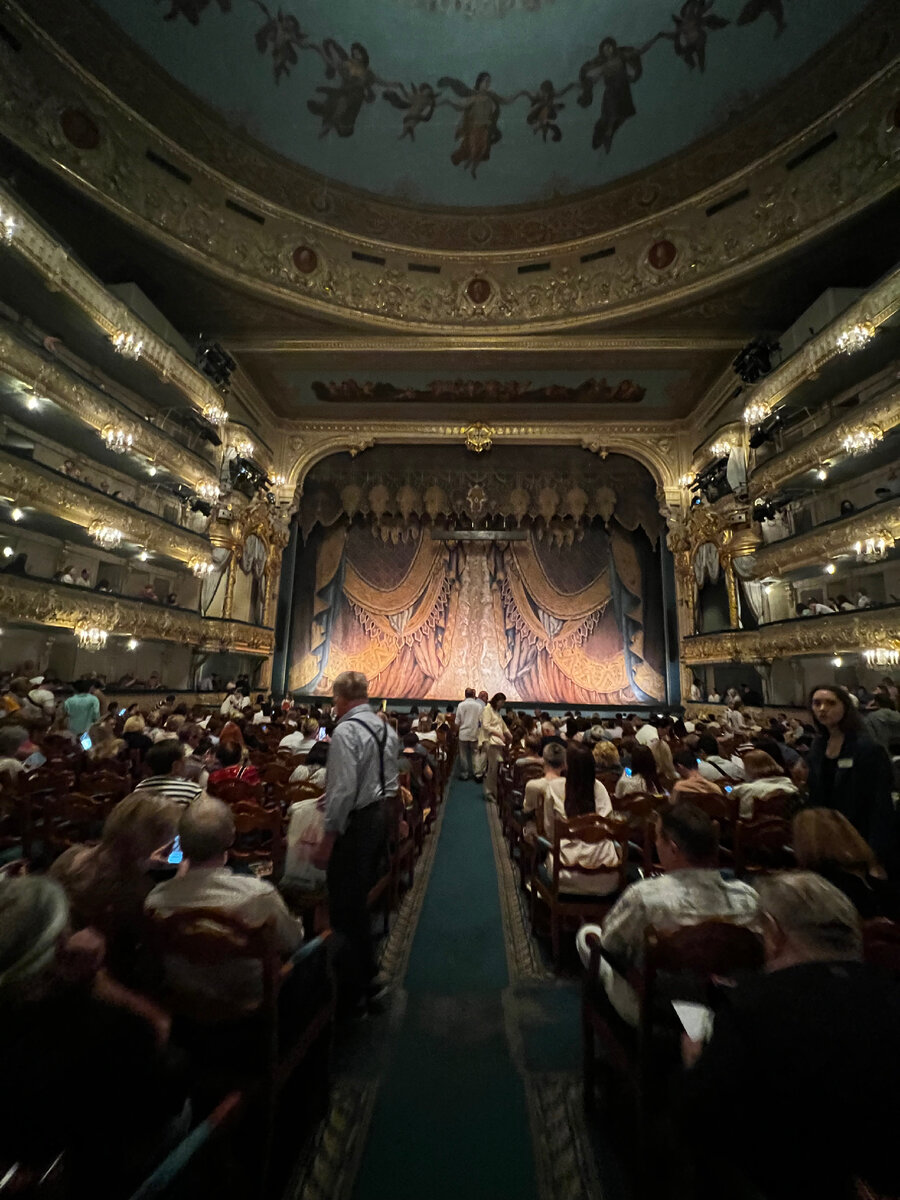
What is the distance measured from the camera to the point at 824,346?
839cm

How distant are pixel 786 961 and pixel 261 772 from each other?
3.50m

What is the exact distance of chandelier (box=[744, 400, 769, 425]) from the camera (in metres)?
9.95

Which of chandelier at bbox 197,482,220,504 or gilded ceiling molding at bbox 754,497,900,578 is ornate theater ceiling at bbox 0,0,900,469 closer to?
chandelier at bbox 197,482,220,504

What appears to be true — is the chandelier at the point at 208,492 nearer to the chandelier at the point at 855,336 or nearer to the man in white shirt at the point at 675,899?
the man in white shirt at the point at 675,899

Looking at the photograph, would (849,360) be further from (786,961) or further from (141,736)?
(141,736)

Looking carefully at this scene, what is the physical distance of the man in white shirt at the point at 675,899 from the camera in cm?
152

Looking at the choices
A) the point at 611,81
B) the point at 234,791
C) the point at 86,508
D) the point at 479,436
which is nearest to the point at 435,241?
the point at 611,81

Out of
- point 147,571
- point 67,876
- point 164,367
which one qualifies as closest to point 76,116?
point 164,367

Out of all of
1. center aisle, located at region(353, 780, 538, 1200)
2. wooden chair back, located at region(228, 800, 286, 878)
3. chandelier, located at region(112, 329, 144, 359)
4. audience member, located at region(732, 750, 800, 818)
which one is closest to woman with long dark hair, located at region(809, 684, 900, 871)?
audience member, located at region(732, 750, 800, 818)

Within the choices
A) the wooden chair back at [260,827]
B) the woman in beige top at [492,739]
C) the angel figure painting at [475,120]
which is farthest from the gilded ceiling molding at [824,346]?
the wooden chair back at [260,827]

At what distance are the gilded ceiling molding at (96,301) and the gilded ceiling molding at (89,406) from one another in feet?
3.25

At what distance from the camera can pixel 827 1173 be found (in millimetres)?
820

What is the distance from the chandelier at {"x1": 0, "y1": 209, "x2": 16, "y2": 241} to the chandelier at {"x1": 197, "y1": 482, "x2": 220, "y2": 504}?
5.10 m

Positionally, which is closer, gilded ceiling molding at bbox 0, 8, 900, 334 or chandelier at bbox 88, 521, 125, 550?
gilded ceiling molding at bbox 0, 8, 900, 334
